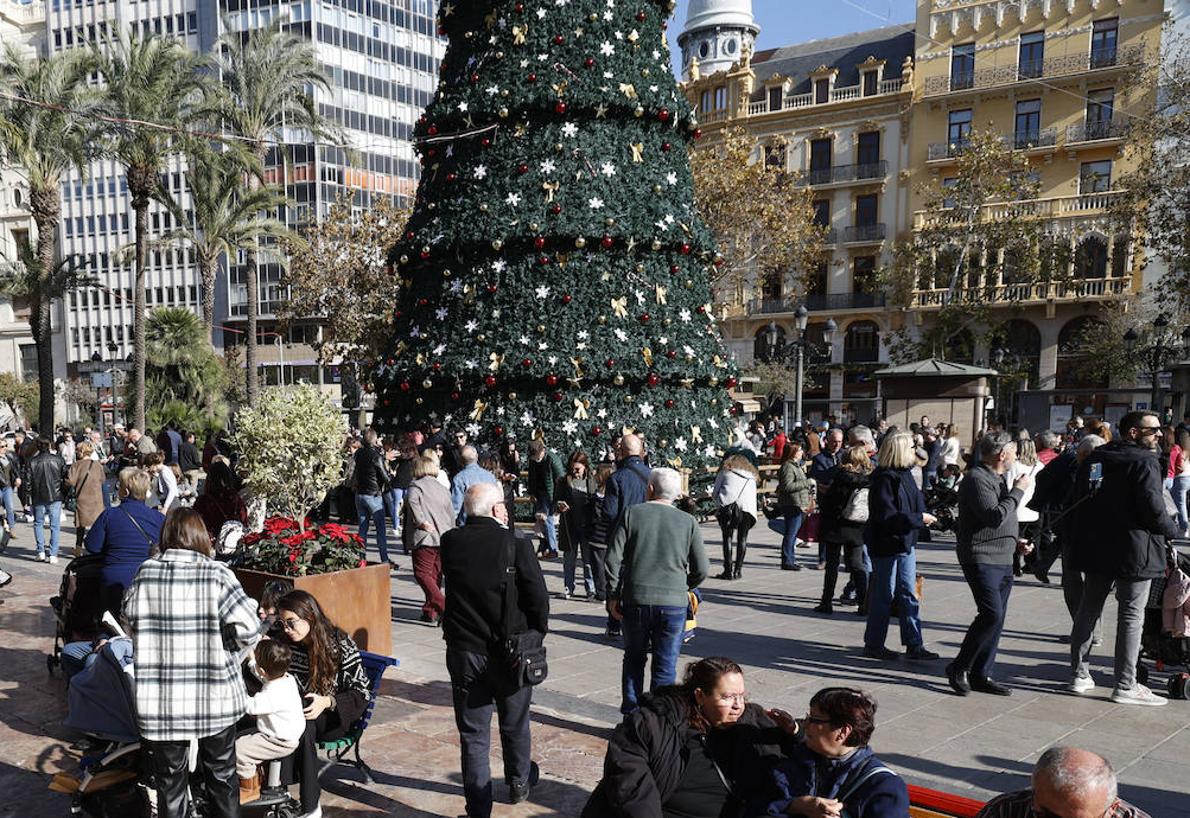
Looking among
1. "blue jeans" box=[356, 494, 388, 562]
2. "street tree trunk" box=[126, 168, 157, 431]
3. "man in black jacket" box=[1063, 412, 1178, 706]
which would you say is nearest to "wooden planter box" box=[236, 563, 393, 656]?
"blue jeans" box=[356, 494, 388, 562]

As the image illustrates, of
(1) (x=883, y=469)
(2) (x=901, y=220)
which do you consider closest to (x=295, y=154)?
(2) (x=901, y=220)

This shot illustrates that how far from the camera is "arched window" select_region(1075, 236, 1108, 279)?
36.6 meters

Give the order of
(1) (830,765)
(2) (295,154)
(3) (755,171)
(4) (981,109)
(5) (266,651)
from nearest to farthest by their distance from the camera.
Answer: (1) (830,765)
(5) (266,651)
(3) (755,171)
(4) (981,109)
(2) (295,154)

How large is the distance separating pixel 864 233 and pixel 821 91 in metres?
7.84

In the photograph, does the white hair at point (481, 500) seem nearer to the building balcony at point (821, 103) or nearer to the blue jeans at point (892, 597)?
the blue jeans at point (892, 597)

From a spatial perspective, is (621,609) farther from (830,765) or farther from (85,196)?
(85,196)

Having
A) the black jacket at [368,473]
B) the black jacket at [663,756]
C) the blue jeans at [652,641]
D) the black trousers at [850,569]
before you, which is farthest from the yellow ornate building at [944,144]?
the black jacket at [663,756]

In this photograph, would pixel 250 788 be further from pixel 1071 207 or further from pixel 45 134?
pixel 1071 207

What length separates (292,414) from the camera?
9.25m

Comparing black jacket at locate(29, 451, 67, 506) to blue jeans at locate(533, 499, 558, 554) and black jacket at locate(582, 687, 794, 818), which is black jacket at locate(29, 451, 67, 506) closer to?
blue jeans at locate(533, 499, 558, 554)

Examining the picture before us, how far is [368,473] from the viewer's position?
1103 cm

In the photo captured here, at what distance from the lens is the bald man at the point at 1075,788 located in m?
2.32

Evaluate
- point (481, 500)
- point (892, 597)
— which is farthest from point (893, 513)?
point (481, 500)

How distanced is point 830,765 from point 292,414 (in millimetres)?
7601
